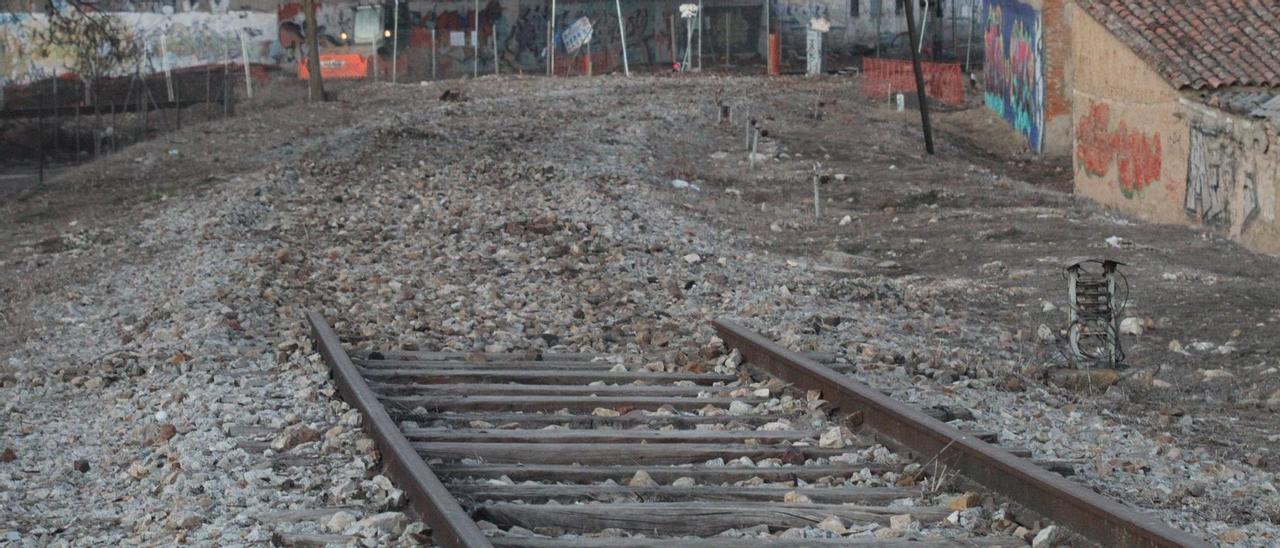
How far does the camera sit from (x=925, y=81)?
47.4 metres

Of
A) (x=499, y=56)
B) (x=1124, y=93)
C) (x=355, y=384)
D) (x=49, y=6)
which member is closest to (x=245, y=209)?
(x=49, y=6)

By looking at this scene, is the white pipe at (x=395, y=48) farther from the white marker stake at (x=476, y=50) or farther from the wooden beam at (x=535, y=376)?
the wooden beam at (x=535, y=376)

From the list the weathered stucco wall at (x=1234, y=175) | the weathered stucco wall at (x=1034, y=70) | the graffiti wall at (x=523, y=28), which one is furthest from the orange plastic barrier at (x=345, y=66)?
the weathered stucco wall at (x=1234, y=175)

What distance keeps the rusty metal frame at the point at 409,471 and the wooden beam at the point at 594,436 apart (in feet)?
0.90

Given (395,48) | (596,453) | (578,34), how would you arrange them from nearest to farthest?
(596,453) → (395,48) → (578,34)

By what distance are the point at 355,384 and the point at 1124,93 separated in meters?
17.8

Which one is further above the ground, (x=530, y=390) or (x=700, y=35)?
(x=700, y=35)

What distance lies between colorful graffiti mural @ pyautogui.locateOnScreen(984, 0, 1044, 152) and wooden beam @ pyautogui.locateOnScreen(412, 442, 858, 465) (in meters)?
26.4

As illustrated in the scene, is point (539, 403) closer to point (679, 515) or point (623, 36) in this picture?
point (679, 515)

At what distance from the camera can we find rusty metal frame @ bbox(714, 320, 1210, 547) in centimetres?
584

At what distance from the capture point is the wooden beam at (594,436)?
795cm

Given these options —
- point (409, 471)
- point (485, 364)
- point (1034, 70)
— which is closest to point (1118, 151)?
point (1034, 70)

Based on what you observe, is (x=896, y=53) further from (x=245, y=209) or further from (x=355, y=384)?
(x=355, y=384)

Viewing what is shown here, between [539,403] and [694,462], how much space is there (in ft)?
4.98
